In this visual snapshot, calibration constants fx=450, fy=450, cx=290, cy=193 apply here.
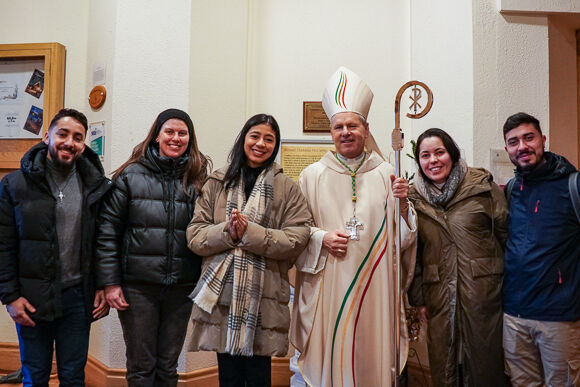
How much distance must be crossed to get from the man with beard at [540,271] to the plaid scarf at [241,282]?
1.12 metres

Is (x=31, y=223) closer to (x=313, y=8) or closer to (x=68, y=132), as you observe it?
(x=68, y=132)

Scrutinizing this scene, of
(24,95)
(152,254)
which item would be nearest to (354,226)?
(152,254)

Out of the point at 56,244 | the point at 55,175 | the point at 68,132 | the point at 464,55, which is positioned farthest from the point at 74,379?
the point at 464,55

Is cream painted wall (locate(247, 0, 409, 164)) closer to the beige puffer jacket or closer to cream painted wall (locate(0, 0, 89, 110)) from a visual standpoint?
cream painted wall (locate(0, 0, 89, 110))

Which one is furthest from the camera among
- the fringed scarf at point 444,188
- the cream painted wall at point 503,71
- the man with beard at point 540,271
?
the cream painted wall at point 503,71

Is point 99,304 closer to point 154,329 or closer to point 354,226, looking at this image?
point 154,329

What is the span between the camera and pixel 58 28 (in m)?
3.33

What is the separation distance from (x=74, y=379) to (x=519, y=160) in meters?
2.16

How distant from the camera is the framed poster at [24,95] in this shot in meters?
3.25

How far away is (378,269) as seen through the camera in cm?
211

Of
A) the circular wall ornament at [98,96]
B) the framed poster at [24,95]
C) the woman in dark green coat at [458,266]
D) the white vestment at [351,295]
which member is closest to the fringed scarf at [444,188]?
the woman in dark green coat at [458,266]

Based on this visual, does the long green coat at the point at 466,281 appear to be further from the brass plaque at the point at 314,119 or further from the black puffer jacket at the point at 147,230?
the brass plaque at the point at 314,119

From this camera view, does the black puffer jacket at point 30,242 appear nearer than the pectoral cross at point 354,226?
Yes

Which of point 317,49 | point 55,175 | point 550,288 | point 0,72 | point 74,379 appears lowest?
point 74,379
